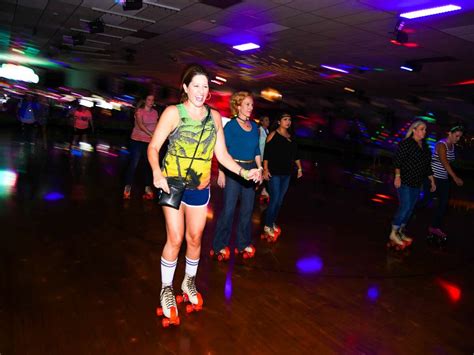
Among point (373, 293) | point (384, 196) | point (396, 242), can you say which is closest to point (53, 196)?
point (373, 293)

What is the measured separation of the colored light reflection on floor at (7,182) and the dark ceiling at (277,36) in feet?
10.2

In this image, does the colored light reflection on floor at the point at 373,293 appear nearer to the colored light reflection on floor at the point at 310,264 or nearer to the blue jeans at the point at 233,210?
the colored light reflection on floor at the point at 310,264

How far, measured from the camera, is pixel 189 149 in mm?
2154

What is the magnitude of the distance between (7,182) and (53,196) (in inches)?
40.6

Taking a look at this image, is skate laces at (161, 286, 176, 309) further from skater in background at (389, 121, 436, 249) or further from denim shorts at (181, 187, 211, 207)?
skater in background at (389, 121, 436, 249)

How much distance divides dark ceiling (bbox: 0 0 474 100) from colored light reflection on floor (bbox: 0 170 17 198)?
311cm

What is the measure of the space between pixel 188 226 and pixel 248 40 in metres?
6.11

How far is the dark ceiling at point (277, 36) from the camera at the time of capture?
17.2 feet

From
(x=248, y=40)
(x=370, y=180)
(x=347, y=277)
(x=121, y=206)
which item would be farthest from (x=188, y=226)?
(x=370, y=180)

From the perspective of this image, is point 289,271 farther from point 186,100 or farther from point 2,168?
point 2,168

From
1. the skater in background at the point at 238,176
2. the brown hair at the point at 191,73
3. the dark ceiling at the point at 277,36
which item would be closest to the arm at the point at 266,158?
the skater in background at the point at 238,176

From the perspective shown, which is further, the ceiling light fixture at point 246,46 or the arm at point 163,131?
the ceiling light fixture at point 246,46

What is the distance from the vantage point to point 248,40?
24.7 ft

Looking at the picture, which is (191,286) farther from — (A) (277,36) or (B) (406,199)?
(A) (277,36)
